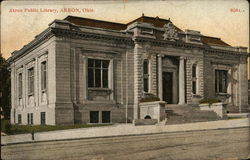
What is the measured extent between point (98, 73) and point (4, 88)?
8050 millimetres

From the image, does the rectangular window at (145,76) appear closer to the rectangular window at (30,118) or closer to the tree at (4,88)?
the rectangular window at (30,118)

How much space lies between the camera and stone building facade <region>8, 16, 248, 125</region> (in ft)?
53.2

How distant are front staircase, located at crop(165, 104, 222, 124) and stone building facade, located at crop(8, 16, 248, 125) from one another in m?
0.51

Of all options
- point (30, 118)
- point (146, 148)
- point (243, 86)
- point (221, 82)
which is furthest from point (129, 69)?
point (146, 148)

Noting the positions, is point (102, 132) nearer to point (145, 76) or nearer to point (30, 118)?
point (30, 118)

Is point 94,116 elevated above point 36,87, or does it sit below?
below

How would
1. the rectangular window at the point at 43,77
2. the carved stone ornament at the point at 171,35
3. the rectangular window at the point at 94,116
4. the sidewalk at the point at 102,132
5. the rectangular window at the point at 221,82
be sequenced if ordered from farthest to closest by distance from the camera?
the carved stone ornament at the point at 171,35 < the rectangular window at the point at 221,82 < the rectangular window at the point at 94,116 < the rectangular window at the point at 43,77 < the sidewalk at the point at 102,132

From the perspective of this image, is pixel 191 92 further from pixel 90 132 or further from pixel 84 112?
pixel 90 132

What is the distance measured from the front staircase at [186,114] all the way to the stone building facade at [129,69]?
51 centimetres

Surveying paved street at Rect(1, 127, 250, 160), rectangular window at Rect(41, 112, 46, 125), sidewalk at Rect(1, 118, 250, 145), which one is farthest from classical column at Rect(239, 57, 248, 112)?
rectangular window at Rect(41, 112, 46, 125)

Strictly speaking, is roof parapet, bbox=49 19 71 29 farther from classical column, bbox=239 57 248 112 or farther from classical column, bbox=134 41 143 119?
classical column, bbox=239 57 248 112

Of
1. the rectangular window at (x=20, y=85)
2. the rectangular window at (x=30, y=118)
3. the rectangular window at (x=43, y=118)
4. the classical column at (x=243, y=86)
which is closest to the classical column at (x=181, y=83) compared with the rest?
the classical column at (x=243, y=86)

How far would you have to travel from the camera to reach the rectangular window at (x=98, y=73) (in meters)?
18.5

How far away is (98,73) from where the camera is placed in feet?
62.3
